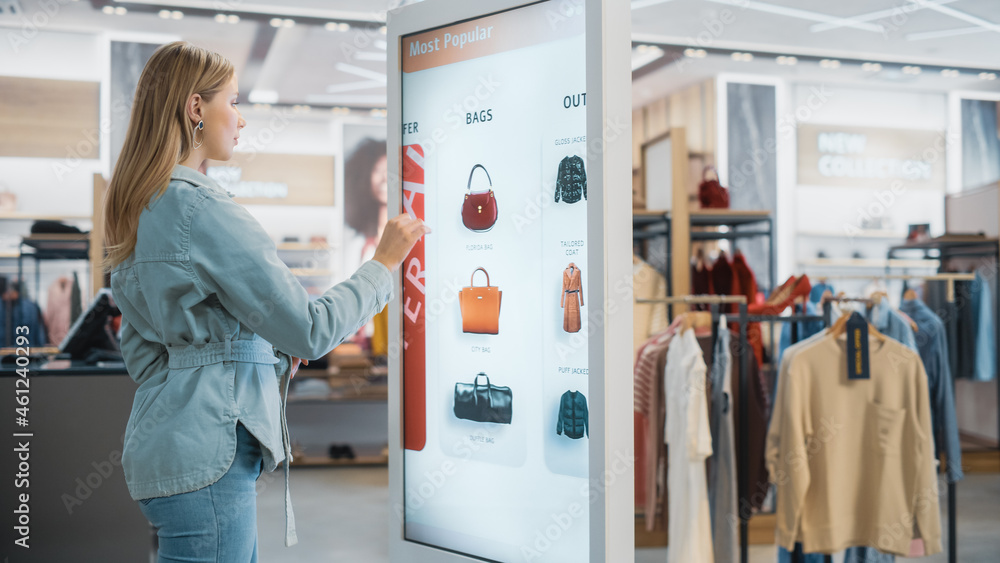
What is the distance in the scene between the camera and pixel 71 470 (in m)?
2.43

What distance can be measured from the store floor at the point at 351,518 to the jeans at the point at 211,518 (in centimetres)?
279

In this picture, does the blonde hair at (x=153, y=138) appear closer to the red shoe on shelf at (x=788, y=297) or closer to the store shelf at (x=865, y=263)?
the red shoe on shelf at (x=788, y=297)

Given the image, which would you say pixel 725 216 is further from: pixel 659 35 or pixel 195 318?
pixel 195 318

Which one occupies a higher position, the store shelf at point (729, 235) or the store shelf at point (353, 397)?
the store shelf at point (729, 235)

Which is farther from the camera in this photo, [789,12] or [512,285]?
[789,12]

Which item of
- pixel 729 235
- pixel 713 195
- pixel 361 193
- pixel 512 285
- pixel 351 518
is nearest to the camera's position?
pixel 512 285

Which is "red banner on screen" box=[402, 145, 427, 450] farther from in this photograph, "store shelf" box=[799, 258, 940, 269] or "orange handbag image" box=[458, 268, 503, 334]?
"store shelf" box=[799, 258, 940, 269]

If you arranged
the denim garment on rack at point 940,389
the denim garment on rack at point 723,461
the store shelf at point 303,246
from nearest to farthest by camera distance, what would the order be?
the denim garment on rack at point 723,461, the denim garment on rack at point 940,389, the store shelf at point 303,246

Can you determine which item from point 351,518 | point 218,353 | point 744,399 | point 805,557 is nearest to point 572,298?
point 218,353

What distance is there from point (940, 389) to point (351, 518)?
356 centimetres

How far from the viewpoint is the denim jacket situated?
3.64ft

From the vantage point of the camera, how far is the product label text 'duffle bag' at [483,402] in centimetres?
154

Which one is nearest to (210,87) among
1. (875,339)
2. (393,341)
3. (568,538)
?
(393,341)

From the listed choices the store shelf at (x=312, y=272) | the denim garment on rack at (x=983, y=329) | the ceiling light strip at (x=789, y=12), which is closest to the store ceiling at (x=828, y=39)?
the ceiling light strip at (x=789, y=12)
